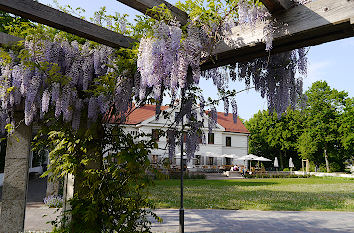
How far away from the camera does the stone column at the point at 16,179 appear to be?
386 centimetres

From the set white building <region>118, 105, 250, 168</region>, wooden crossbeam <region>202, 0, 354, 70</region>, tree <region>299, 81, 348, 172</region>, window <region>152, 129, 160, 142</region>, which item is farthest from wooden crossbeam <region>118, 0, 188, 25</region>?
tree <region>299, 81, 348, 172</region>

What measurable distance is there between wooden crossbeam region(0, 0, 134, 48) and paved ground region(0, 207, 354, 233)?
14.1 feet

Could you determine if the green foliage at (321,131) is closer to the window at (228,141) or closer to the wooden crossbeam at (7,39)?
the window at (228,141)

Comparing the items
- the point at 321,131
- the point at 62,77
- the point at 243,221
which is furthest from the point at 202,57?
the point at 321,131

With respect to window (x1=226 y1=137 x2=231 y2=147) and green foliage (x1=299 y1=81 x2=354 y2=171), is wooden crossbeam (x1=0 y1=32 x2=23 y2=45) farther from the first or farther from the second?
green foliage (x1=299 y1=81 x2=354 y2=171)

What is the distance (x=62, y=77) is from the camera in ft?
10.9

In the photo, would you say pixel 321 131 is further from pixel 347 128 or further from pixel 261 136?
pixel 261 136

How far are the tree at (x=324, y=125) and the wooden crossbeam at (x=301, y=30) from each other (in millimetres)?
31631

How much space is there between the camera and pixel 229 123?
32938 millimetres

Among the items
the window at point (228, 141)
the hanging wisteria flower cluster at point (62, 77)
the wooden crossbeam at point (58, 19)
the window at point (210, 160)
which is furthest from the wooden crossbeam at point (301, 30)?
the window at point (228, 141)

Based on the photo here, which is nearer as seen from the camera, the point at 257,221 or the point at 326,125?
the point at 257,221

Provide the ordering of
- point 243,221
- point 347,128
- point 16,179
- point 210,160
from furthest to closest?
point 347,128 < point 210,160 < point 243,221 < point 16,179

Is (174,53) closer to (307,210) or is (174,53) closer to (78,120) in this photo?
(78,120)

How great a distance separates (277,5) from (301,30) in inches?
10.7
